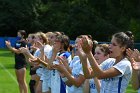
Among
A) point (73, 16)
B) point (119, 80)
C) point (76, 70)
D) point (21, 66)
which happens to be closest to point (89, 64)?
point (119, 80)

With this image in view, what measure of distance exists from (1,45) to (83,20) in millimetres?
10785

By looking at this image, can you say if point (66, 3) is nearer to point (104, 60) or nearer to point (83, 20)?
point (83, 20)

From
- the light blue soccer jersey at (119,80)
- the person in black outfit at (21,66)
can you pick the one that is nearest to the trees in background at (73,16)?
the person in black outfit at (21,66)

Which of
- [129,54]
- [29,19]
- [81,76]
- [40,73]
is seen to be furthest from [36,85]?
[29,19]

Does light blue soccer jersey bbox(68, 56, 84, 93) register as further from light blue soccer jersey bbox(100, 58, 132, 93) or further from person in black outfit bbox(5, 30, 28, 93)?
person in black outfit bbox(5, 30, 28, 93)

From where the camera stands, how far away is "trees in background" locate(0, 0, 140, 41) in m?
51.0

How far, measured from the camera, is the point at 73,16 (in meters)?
51.7

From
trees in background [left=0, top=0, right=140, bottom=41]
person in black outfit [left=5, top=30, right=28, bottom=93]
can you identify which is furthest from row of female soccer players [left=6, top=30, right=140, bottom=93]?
trees in background [left=0, top=0, right=140, bottom=41]

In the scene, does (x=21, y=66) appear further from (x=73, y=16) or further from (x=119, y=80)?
(x=73, y=16)

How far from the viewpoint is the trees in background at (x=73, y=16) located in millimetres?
50969

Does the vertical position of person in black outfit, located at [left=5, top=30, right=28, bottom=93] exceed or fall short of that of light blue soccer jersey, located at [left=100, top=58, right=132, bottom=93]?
it falls short

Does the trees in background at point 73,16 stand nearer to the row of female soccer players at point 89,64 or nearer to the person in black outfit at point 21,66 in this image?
the person in black outfit at point 21,66

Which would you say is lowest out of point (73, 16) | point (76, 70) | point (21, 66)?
point (21, 66)

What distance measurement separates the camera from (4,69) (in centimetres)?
2514
